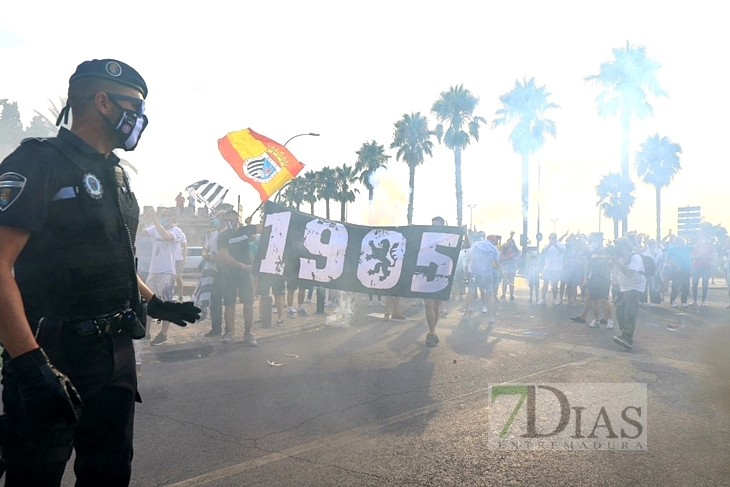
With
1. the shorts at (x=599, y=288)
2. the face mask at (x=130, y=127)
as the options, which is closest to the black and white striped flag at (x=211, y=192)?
the shorts at (x=599, y=288)

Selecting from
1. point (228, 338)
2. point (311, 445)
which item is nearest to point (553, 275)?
point (228, 338)

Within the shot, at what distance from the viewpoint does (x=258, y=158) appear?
1516 cm

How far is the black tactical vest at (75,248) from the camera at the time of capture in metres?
2.46

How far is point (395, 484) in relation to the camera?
4055mm

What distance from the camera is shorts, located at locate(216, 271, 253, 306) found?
995 centimetres

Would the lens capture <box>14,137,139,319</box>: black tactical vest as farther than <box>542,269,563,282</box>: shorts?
No

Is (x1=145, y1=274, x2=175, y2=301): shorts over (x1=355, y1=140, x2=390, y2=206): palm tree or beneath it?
beneath

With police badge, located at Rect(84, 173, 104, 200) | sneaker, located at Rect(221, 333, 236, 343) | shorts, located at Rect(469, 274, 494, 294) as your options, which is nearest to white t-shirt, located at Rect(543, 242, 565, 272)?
shorts, located at Rect(469, 274, 494, 294)

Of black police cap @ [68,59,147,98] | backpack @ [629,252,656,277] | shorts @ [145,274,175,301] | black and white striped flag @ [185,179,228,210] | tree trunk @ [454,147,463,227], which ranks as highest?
tree trunk @ [454,147,463,227]

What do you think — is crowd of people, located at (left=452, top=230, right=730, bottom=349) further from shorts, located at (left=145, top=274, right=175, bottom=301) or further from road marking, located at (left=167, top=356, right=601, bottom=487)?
shorts, located at (left=145, top=274, right=175, bottom=301)

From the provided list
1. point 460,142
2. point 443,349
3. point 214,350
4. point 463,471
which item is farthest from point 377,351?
point 460,142

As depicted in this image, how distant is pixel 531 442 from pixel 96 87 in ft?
13.3

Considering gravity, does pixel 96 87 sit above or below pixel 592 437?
above

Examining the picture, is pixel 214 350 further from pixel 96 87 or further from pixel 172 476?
pixel 96 87
